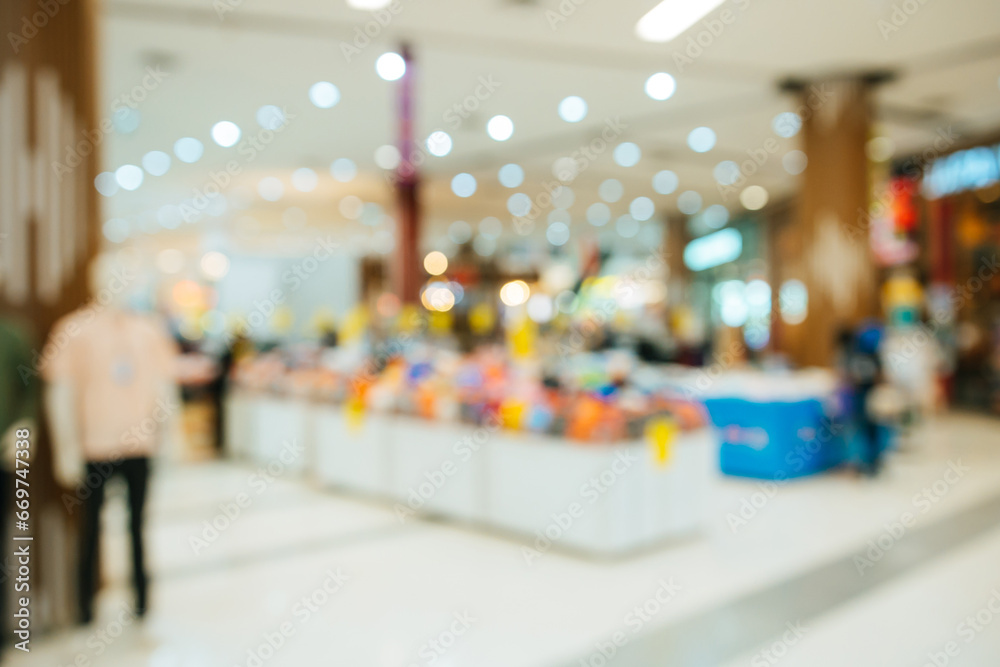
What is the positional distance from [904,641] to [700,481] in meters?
1.87

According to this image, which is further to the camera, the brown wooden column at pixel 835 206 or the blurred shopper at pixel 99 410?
the brown wooden column at pixel 835 206

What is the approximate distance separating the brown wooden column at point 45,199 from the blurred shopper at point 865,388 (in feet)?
20.8

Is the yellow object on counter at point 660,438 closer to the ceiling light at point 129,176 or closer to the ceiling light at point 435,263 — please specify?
the ceiling light at point 129,176

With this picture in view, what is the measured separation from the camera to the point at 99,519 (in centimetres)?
331

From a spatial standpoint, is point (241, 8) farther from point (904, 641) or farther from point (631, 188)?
point (631, 188)

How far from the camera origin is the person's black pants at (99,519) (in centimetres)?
327

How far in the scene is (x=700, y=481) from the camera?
16.3 ft

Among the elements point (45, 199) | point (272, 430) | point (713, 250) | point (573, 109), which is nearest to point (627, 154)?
point (573, 109)

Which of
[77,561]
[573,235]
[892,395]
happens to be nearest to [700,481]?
[892,395]

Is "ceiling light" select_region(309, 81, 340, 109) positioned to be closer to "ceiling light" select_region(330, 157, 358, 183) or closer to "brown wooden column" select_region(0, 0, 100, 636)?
"ceiling light" select_region(330, 157, 358, 183)

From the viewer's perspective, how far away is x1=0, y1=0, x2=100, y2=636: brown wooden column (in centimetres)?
337

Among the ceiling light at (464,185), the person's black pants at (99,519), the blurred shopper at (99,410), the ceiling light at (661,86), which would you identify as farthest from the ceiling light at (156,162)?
the person's black pants at (99,519)

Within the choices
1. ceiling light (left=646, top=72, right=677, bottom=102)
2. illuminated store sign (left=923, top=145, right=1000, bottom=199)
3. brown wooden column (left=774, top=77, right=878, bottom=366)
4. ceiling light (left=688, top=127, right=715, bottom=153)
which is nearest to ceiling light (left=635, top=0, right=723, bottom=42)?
ceiling light (left=646, top=72, right=677, bottom=102)

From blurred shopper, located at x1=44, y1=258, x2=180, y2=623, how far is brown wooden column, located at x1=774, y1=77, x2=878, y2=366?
7295 mm
